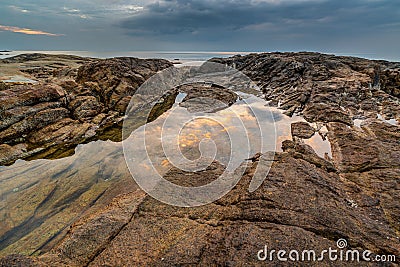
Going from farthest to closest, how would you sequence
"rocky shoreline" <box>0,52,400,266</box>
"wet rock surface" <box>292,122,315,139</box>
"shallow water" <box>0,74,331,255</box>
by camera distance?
"wet rock surface" <box>292,122,315,139</box>
"shallow water" <box>0,74,331,255</box>
"rocky shoreline" <box>0,52,400,266</box>

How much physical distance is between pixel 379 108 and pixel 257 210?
23.0 meters

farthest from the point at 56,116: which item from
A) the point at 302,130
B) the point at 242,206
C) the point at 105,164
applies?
the point at 302,130

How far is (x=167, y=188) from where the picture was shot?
9.86 metres

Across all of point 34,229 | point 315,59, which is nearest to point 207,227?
point 34,229

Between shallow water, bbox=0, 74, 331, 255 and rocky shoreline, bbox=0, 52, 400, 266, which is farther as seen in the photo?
shallow water, bbox=0, 74, 331, 255

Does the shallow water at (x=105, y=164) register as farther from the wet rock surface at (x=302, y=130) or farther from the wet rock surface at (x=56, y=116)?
the wet rock surface at (x=56, y=116)

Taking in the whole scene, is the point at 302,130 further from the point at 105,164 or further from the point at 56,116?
the point at 56,116

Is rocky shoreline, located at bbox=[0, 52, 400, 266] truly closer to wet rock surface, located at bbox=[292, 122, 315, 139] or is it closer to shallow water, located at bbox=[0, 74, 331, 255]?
wet rock surface, located at bbox=[292, 122, 315, 139]

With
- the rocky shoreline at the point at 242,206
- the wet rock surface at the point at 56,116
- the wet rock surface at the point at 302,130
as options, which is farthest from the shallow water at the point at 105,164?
the wet rock surface at the point at 56,116

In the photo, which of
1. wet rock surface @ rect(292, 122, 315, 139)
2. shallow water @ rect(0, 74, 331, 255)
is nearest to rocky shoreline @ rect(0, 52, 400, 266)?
wet rock surface @ rect(292, 122, 315, 139)

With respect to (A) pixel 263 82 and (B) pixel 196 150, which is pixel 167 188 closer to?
(B) pixel 196 150

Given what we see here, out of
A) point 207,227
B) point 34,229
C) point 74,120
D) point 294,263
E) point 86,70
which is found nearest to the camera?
point 294,263

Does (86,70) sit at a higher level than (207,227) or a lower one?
higher

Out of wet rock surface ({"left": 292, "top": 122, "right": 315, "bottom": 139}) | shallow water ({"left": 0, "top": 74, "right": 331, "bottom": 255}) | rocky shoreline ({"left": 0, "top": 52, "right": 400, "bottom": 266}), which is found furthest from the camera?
wet rock surface ({"left": 292, "top": 122, "right": 315, "bottom": 139})
